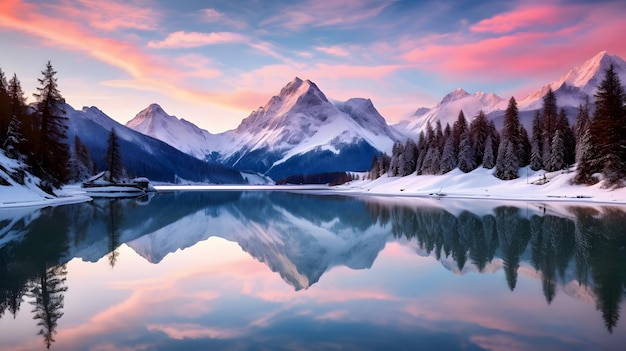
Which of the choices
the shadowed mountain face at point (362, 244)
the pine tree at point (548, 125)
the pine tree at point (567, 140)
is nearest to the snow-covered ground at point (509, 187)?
the pine tree at point (548, 125)

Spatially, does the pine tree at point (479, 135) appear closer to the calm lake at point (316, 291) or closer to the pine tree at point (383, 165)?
the pine tree at point (383, 165)

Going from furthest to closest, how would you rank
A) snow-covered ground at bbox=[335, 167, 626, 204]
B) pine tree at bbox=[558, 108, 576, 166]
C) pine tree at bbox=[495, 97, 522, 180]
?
pine tree at bbox=[495, 97, 522, 180]
pine tree at bbox=[558, 108, 576, 166]
snow-covered ground at bbox=[335, 167, 626, 204]

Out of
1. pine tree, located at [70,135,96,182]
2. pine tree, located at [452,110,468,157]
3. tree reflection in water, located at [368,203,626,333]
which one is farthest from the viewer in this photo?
pine tree, located at [70,135,96,182]

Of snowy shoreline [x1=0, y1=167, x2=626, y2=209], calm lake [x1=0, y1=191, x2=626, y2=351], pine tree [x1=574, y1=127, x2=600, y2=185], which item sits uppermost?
pine tree [x1=574, y1=127, x2=600, y2=185]

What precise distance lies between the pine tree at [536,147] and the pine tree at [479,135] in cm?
1442

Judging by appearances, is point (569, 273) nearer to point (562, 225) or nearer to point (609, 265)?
point (609, 265)

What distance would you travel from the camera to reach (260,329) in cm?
1051

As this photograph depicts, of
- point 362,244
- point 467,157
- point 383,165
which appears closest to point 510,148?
point 467,157

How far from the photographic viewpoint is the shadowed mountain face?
1549cm

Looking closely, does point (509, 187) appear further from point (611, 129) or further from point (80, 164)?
point (80, 164)

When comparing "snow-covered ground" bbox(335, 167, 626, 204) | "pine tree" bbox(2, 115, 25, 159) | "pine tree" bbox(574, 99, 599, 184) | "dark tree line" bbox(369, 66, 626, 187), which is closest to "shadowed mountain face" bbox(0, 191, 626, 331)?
"pine tree" bbox(2, 115, 25, 159)

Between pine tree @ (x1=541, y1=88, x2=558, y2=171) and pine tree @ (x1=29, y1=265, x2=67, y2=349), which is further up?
pine tree @ (x1=541, y1=88, x2=558, y2=171)

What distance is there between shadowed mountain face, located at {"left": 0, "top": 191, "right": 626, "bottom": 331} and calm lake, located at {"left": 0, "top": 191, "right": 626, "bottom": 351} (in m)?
0.11

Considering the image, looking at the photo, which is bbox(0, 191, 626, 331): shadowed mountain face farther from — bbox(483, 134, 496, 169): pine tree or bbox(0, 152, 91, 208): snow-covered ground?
bbox(483, 134, 496, 169): pine tree
